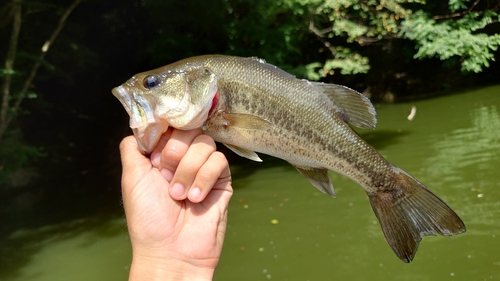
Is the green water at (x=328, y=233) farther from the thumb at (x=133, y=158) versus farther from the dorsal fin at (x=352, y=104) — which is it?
the thumb at (x=133, y=158)

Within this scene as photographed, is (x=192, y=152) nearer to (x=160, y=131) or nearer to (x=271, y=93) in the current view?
(x=160, y=131)

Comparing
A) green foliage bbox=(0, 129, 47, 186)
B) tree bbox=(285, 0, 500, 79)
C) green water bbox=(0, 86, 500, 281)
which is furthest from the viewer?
tree bbox=(285, 0, 500, 79)

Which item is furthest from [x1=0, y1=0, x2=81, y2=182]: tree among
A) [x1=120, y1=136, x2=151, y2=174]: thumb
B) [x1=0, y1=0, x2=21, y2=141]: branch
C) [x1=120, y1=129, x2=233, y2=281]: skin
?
[x1=120, y1=129, x2=233, y2=281]: skin

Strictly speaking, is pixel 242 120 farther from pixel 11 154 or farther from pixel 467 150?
pixel 11 154

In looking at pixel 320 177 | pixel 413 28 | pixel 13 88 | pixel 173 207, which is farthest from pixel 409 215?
pixel 413 28

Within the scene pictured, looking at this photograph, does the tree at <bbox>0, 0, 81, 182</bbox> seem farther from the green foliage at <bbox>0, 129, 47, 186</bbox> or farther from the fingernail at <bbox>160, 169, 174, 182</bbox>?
the fingernail at <bbox>160, 169, 174, 182</bbox>

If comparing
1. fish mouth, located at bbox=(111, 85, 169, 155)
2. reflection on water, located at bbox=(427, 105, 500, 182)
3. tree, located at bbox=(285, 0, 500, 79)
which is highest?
fish mouth, located at bbox=(111, 85, 169, 155)
